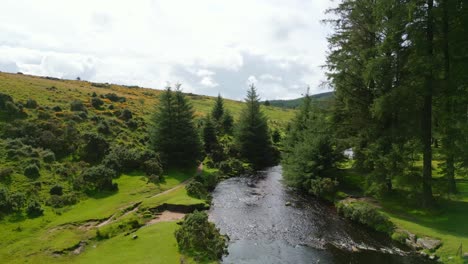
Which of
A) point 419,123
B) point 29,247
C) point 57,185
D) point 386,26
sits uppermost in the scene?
point 386,26

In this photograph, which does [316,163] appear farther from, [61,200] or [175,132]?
[61,200]

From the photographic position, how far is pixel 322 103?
43.5 meters

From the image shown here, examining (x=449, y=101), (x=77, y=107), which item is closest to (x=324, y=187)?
(x=449, y=101)

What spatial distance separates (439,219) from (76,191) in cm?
3437

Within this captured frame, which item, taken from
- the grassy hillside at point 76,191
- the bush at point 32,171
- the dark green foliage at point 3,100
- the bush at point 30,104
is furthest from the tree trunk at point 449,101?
the bush at point 30,104

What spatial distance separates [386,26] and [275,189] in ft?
75.8

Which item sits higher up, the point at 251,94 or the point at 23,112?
the point at 251,94

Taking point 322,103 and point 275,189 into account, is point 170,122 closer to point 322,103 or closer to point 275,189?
point 275,189

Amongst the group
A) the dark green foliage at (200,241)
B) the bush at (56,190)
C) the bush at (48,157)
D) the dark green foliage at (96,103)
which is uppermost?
the dark green foliage at (96,103)

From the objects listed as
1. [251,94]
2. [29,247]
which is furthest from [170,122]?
[29,247]

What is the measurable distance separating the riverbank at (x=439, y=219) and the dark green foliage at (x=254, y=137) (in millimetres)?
28963

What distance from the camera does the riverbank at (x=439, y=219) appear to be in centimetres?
2145

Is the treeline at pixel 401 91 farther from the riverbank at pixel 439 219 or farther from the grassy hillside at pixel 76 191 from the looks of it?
the grassy hillside at pixel 76 191

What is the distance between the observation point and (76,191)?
3516 cm
